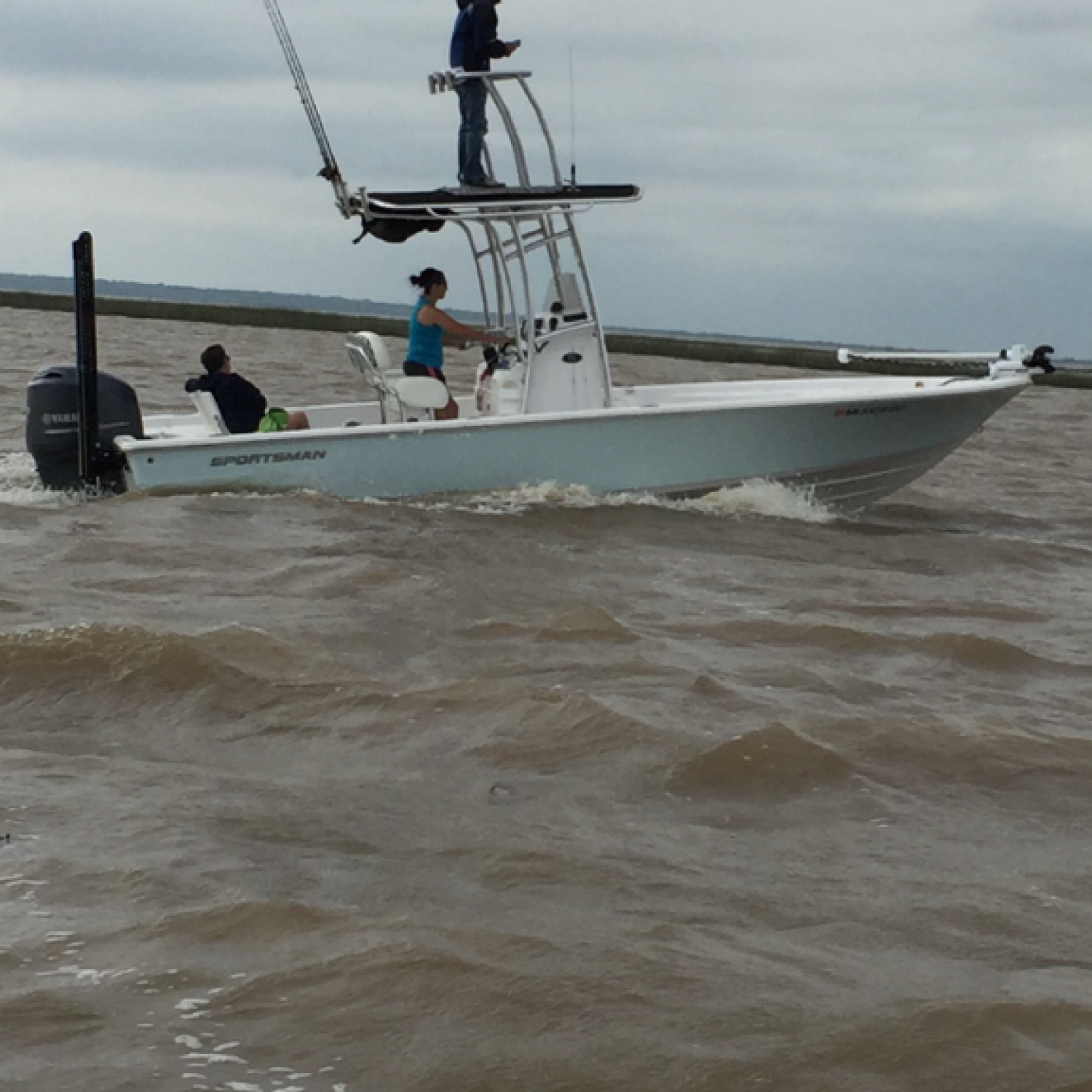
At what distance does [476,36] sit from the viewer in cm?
1097

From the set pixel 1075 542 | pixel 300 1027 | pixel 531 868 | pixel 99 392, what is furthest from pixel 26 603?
pixel 1075 542

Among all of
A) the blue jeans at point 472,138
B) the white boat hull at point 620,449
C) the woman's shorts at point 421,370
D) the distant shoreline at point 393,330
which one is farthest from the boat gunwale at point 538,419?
the distant shoreline at point 393,330

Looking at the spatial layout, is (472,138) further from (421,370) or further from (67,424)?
(67,424)

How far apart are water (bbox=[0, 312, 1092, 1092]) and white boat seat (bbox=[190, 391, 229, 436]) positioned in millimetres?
1012

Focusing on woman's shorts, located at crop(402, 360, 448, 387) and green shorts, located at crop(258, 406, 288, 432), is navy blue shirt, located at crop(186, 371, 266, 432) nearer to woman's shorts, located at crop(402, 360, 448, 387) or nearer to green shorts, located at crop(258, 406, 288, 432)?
green shorts, located at crop(258, 406, 288, 432)

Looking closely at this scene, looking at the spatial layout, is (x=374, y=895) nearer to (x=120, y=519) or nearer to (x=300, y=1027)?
(x=300, y=1027)

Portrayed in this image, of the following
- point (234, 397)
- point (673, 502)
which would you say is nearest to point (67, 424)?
point (234, 397)

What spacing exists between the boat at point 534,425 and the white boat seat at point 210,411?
0.01m

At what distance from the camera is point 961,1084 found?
144 inches

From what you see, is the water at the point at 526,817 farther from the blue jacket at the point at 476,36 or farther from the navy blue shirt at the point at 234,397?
the blue jacket at the point at 476,36

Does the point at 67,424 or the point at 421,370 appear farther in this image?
the point at 421,370

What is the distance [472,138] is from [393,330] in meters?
40.3

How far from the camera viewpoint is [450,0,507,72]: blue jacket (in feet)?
35.8

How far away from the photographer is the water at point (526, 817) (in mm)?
3734
